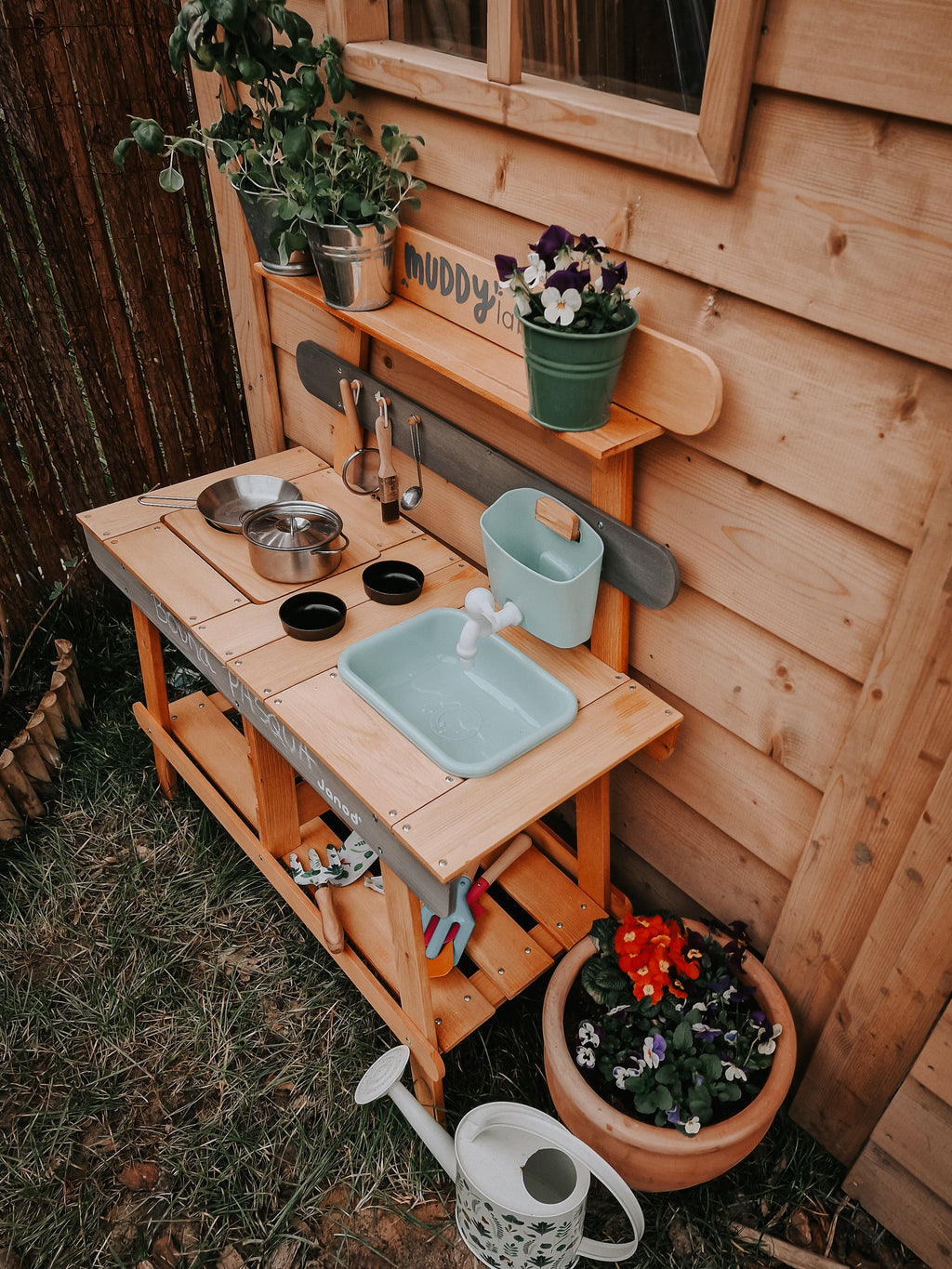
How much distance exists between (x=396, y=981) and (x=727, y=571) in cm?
123

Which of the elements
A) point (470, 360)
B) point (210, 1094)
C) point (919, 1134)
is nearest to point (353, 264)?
point (470, 360)

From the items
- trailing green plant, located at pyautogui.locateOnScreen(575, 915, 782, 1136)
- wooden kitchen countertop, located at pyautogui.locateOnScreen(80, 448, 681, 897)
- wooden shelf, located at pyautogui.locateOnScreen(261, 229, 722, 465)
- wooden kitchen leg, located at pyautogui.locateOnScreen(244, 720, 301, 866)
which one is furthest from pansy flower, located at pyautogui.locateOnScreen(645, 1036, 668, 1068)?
wooden shelf, located at pyautogui.locateOnScreen(261, 229, 722, 465)

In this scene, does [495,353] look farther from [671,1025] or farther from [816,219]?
[671,1025]

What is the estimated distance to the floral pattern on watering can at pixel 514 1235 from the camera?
1.60m

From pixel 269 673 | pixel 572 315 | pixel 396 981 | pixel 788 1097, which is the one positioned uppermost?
pixel 572 315

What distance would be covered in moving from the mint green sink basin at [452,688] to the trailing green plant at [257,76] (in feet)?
3.34

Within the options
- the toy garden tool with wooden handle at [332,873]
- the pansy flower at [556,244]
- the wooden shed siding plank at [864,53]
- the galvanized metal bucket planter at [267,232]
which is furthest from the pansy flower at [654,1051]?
the galvanized metal bucket planter at [267,232]

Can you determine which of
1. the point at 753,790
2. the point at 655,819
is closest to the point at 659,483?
the point at 753,790

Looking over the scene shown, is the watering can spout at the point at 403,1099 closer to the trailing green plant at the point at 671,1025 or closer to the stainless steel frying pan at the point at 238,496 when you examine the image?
the trailing green plant at the point at 671,1025

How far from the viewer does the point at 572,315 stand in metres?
1.42

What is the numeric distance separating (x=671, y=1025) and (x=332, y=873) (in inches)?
36.5

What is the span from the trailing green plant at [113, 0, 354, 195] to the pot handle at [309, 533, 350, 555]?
2.57 ft

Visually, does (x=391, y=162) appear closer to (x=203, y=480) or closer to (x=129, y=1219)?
(x=203, y=480)

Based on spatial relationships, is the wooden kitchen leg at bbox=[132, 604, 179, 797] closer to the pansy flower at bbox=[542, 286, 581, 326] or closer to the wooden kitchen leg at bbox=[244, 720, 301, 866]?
the wooden kitchen leg at bbox=[244, 720, 301, 866]
